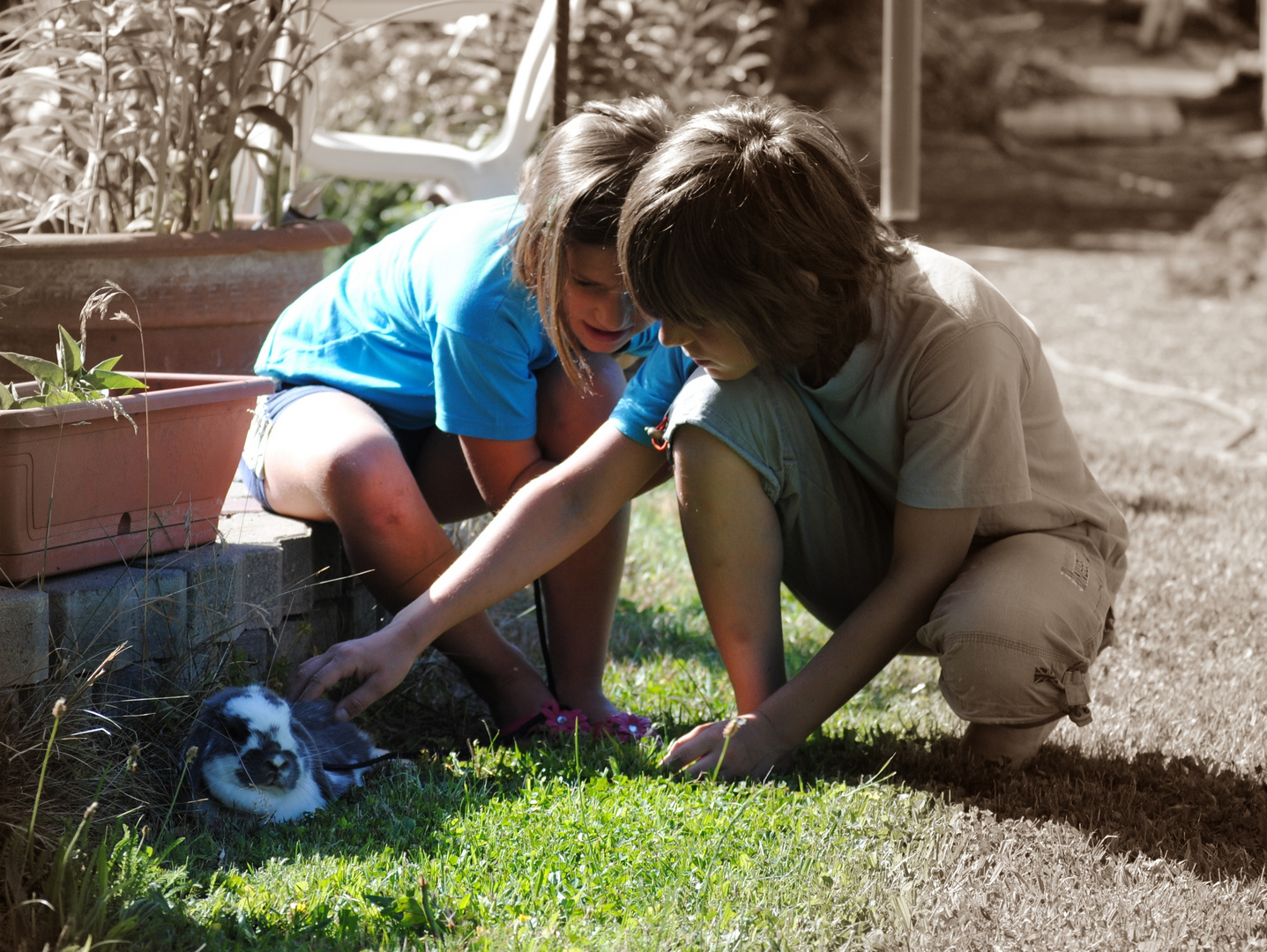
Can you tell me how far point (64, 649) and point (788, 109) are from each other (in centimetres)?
136

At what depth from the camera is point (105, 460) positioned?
199 centimetres

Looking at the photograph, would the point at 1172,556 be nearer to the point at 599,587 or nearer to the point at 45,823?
the point at 599,587

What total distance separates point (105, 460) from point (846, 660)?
1.20 meters

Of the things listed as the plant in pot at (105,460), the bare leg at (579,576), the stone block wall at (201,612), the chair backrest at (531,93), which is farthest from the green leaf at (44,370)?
the chair backrest at (531,93)

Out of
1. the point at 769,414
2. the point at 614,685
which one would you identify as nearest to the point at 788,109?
the point at 769,414

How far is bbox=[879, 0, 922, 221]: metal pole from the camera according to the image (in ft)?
12.6

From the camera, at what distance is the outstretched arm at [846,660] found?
209 centimetres

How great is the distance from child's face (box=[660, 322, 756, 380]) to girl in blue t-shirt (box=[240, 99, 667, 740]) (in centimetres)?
17

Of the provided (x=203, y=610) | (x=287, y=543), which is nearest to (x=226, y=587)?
(x=203, y=610)

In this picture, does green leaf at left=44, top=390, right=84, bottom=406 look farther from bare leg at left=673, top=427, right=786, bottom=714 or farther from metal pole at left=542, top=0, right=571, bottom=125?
metal pole at left=542, top=0, right=571, bottom=125

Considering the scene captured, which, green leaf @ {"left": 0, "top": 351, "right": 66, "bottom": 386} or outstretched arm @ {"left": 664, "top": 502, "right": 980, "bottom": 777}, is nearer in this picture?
green leaf @ {"left": 0, "top": 351, "right": 66, "bottom": 386}

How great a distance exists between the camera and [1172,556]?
343 centimetres

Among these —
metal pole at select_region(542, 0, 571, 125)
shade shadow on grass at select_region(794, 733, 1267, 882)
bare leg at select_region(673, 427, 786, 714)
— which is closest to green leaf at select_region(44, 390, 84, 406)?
bare leg at select_region(673, 427, 786, 714)

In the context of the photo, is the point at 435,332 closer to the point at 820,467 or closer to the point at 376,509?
the point at 376,509
